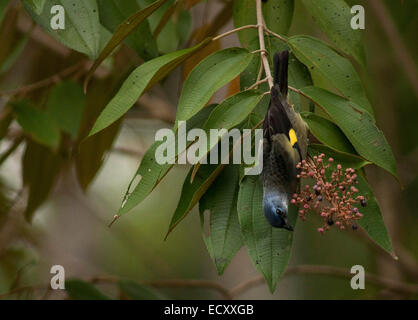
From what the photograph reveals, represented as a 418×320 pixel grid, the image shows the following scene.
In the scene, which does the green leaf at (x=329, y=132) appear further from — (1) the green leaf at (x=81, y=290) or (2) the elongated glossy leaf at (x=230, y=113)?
(1) the green leaf at (x=81, y=290)

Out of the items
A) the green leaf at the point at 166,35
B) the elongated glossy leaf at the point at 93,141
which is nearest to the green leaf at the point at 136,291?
the elongated glossy leaf at the point at 93,141

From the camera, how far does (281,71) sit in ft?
4.52

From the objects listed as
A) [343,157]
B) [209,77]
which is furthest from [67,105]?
[343,157]

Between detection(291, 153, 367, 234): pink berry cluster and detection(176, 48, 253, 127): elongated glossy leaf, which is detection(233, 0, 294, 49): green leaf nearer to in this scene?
detection(176, 48, 253, 127): elongated glossy leaf

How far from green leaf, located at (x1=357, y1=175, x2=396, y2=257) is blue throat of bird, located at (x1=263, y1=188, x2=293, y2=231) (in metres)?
0.16

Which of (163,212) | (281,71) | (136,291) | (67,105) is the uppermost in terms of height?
(163,212)

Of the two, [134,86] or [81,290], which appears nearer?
[134,86]

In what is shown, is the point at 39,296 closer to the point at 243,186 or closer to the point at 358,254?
the point at 243,186

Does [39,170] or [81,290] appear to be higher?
[39,170]

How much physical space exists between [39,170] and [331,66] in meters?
1.44

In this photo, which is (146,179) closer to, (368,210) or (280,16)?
(368,210)

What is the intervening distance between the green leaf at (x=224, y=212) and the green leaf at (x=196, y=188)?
0.03 meters

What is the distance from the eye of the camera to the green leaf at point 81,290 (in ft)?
7.40

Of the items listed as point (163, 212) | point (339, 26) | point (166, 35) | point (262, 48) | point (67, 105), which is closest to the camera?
point (262, 48)
